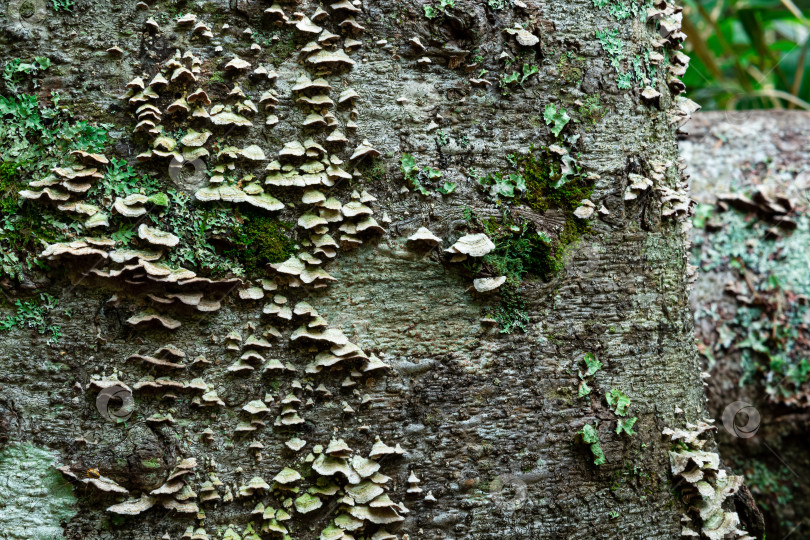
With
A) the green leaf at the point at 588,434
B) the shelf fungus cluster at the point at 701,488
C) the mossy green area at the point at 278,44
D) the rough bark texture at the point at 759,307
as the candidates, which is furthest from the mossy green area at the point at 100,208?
the rough bark texture at the point at 759,307

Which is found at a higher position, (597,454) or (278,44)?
(278,44)

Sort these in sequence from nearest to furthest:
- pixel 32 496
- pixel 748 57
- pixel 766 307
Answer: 1. pixel 32 496
2. pixel 766 307
3. pixel 748 57

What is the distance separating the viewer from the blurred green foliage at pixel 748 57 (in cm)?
457

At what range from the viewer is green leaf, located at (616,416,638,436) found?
182cm

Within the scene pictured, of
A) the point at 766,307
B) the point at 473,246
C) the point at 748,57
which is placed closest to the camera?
the point at 473,246

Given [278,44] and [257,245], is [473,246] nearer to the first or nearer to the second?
[257,245]

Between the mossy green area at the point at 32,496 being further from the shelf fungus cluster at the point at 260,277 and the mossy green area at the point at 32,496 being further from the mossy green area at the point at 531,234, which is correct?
the mossy green area at the point at 531,234

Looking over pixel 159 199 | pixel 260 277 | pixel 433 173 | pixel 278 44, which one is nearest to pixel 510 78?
pixel 433 173

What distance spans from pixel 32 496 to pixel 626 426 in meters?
1.90

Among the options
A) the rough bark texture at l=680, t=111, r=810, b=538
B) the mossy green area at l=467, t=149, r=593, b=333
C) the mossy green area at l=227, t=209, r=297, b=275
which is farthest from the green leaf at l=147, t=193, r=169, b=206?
the rough bark texture at l=680, t=111, r=810, b=538

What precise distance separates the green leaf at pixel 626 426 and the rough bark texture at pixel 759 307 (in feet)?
4.76

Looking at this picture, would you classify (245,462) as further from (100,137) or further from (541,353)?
(100,137)

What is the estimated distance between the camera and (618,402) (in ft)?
6.03

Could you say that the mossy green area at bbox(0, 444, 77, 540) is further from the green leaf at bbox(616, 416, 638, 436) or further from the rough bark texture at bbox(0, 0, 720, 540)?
the green leaf at bbox(616, 416, 638, 436)
